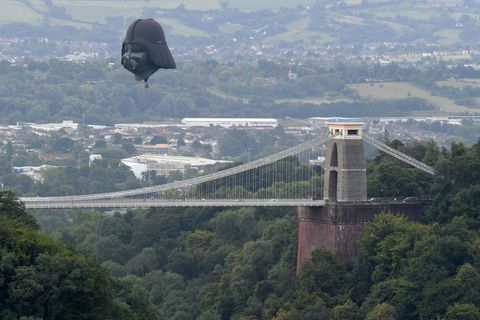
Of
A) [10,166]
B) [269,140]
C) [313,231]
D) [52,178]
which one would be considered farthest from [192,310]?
[269,140]

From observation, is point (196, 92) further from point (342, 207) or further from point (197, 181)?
point (342, 207)

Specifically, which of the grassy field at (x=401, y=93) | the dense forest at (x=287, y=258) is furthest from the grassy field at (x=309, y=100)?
the dense forest at (x=287, y=258)

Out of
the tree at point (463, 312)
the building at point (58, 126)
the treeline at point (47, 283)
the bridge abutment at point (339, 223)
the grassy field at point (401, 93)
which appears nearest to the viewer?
the treeline at point (47, 283)

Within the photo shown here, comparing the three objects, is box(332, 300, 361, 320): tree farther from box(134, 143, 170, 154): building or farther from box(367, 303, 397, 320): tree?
box(134, 143, 170, 154): building

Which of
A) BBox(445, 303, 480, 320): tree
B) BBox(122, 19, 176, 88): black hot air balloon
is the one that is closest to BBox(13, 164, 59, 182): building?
BBox(445, 303, 480, 320): tree

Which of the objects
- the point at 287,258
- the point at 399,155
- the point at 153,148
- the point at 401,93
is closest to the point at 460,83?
the point at 401,93

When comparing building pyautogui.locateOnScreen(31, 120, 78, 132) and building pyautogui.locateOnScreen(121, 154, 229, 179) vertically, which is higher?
building pyautogui.locateOnScreen(31, 120, 78, 132)

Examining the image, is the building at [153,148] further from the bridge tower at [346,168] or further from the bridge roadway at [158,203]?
the bridge tower at [346,168]
